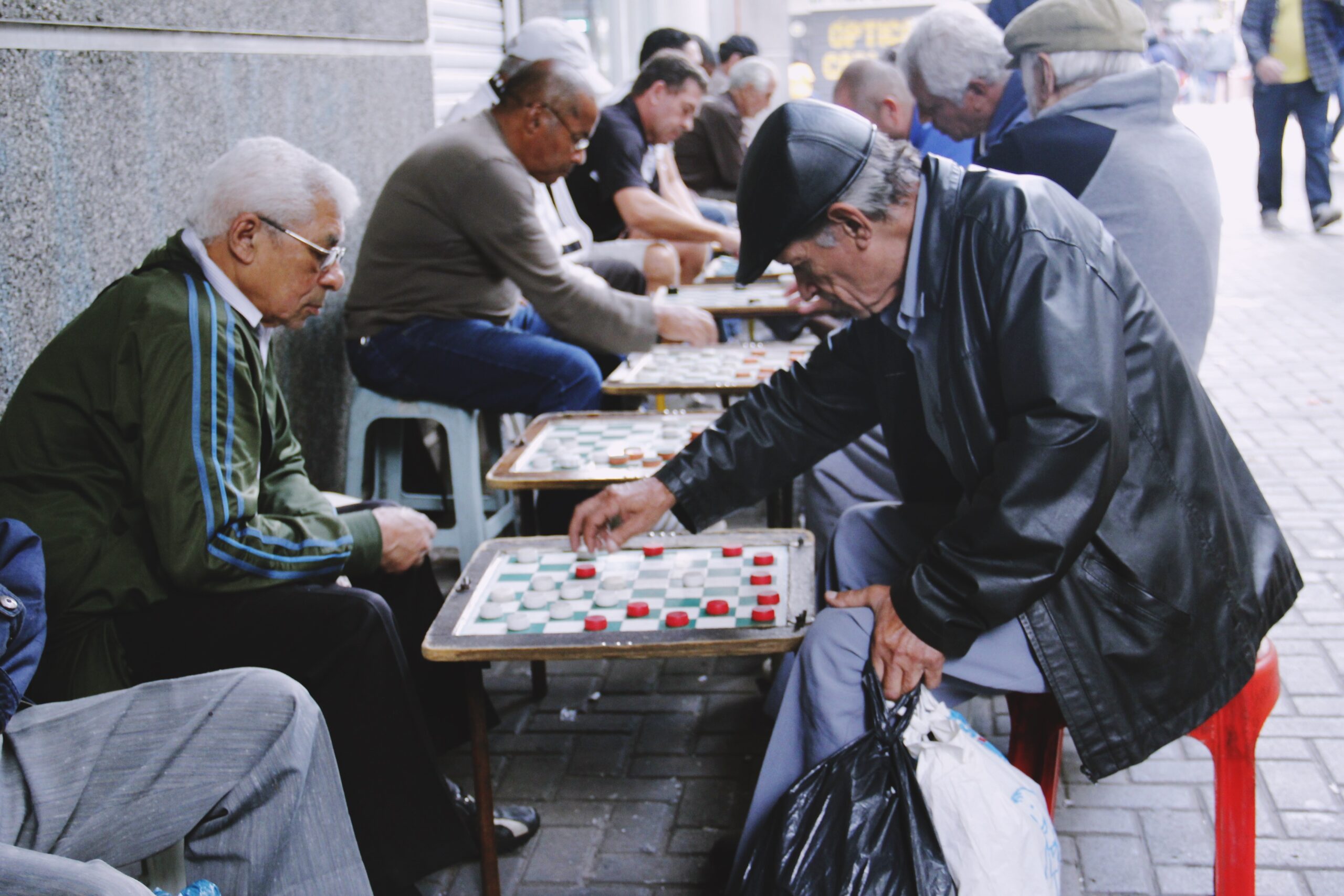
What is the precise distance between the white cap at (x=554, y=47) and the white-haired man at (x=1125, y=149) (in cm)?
156

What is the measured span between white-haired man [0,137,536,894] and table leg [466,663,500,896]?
5 cm

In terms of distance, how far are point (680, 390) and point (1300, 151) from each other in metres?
13.6

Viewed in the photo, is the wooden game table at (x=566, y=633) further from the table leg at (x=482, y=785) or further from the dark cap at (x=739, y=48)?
the dark cap at (x=739, y=48)

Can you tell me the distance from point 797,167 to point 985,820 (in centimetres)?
106

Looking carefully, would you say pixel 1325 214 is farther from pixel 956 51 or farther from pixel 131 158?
pixel 131 158

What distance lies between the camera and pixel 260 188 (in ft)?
8.10

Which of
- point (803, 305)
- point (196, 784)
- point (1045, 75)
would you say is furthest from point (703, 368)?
point (196, 784)

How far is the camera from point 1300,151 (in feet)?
48.6

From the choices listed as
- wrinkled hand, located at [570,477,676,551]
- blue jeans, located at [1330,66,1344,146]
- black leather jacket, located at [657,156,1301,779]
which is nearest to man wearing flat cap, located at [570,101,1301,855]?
black leather jacket, located at [657,156,1301,779]

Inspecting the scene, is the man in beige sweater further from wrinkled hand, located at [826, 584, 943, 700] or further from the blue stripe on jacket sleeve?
wrinkled hand, located at [826, 584, 943, 700]

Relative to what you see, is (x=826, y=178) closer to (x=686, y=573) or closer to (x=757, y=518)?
(x=686, y=573)

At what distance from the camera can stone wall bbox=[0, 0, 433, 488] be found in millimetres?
2793

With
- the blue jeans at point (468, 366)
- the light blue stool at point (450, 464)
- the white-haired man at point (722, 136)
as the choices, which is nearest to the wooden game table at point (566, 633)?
the light blue stool at point (450, 464)

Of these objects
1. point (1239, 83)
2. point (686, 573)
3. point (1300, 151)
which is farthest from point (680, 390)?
point (1239, 83)
